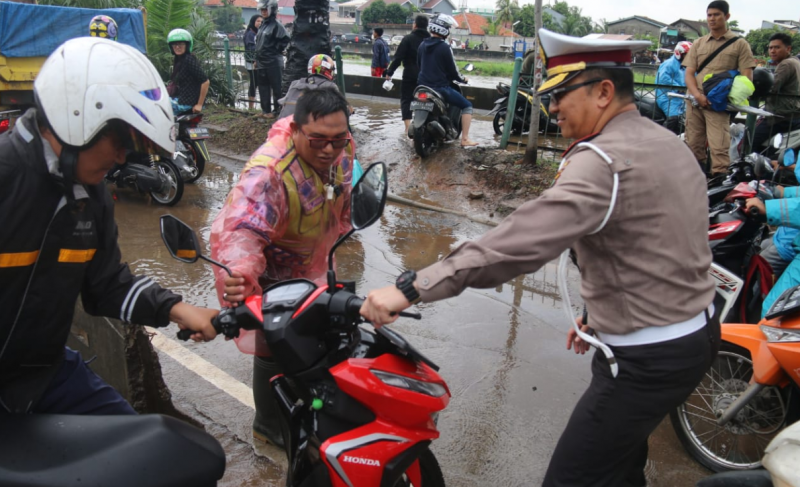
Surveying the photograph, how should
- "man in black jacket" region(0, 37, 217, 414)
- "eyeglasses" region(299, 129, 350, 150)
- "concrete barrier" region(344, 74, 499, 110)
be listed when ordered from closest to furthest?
"man in black jacket" region(0, 37, 217, 414)
"eyeglasses" region(299, 129, 350, 150)
"concrete barrier" region(344, 74, 499, 110)

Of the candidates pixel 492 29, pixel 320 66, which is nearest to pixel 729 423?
pixel 320 66

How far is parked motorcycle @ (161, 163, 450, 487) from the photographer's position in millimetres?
1859

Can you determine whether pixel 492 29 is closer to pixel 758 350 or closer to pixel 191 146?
pixel 191 146

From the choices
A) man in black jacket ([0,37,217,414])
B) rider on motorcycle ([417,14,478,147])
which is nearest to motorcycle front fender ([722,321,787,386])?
man in black jacket ([0,37,217,414])

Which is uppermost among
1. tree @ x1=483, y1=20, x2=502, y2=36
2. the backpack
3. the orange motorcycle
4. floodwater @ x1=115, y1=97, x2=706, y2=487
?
tree @ x1=483, y1=20, x2=502, y2=36

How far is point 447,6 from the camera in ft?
351

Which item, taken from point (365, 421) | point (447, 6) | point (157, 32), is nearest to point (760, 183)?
point (365, 421)

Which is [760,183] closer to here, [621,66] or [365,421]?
[621,66]

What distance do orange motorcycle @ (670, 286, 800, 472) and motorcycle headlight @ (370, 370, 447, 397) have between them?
1754 mm

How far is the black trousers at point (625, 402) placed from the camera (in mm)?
1963

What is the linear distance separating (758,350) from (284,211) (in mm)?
2282

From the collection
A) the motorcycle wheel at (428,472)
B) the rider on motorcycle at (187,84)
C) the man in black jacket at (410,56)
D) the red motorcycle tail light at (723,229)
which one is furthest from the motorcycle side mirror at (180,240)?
the man in black jacket at (410,56)

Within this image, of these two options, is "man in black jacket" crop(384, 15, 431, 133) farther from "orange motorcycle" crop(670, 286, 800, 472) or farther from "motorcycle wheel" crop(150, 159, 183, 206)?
"orange motorcycle" crop(670, 286, 800, 472)

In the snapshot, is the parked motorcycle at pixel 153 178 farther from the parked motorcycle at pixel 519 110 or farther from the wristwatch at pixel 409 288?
the wristwatch at pixel 409 288
